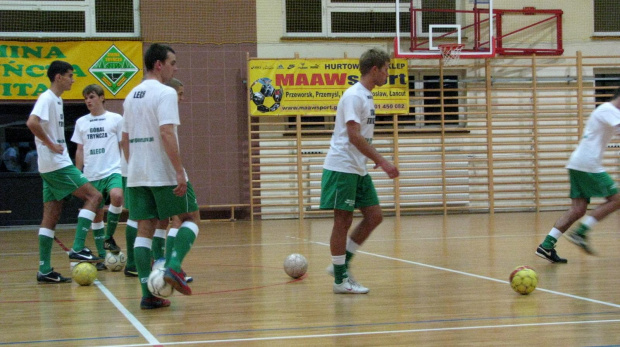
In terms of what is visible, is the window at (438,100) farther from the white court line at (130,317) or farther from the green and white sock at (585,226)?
the white court line at (130,317)

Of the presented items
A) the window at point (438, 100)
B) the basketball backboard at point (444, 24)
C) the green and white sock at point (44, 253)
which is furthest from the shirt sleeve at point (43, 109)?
the window at point (438, 100)

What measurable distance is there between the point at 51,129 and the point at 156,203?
1.99 m

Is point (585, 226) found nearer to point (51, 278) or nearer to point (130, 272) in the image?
point (130, 272)

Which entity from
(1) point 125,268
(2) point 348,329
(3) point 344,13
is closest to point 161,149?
(2) point 348,329

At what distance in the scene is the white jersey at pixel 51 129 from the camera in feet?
20.2

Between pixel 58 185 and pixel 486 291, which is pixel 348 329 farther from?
pixel 58 185

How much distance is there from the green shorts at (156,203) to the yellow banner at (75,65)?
10.3 metres

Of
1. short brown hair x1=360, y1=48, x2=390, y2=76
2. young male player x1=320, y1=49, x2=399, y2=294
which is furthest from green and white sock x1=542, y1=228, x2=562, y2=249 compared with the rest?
short brown hair x1=360, y1=48, x2=390, y2=76

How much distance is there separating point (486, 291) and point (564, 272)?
1285 mm

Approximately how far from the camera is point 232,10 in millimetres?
15219

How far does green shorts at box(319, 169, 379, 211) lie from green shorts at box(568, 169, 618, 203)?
8.43ft

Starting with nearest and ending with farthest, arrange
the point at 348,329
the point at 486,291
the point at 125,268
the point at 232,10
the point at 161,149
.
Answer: the point at 348,329 → the point at 161,149 → the point at 486,291 → the point at 125,268 → the point at 232,10

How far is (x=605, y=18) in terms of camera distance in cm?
1633

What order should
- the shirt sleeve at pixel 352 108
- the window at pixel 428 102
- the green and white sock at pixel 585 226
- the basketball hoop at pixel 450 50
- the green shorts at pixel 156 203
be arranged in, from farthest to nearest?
the window at pixel 428 102
the basketball hoop at pixel 450 50
the green and white sock at pixel 585 226
the shirt sleeve at pixel 352 108
the green shorts at pixel 156 203
